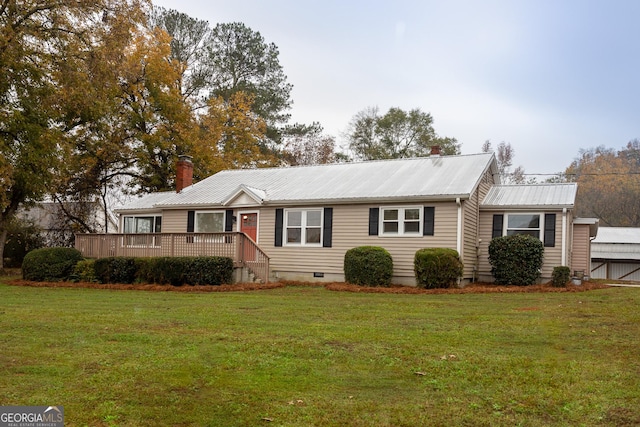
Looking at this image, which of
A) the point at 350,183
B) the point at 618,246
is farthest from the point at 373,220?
the point at 618,246

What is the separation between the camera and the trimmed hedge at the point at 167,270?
18.2 m

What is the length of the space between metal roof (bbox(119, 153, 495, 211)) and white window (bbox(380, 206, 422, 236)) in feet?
1.82

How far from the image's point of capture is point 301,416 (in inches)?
177

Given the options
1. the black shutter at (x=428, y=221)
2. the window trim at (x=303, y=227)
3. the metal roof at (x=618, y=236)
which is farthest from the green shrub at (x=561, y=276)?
the metal roof at (x=618, y=236)

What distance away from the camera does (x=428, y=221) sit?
17.8 metres

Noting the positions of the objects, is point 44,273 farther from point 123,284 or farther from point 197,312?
point 197,312

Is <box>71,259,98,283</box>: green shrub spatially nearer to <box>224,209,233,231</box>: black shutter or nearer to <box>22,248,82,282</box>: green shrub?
<box>22,248,82,282</box>: green shrub

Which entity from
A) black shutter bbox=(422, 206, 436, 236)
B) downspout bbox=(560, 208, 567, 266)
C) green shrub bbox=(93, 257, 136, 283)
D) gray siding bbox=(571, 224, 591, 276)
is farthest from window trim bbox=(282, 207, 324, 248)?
gray siding bbox=(571, 224, 591, 276)

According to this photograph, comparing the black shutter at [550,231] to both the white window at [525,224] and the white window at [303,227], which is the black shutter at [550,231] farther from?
the white window at [303,227]

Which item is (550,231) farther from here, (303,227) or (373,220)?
(303,227)

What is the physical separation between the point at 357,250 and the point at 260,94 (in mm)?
23839

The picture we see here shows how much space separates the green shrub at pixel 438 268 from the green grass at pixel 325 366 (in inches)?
222

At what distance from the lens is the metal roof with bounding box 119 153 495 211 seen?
719 inches

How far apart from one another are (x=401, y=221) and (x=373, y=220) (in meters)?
0.94
